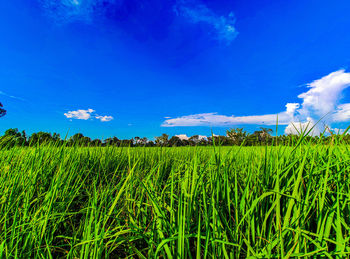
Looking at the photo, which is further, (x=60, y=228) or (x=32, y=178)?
(x=32, y=178)

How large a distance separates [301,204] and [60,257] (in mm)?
1549

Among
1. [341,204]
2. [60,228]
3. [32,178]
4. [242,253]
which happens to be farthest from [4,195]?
[341,204]

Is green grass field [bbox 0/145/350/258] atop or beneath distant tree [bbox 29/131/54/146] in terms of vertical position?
beneath

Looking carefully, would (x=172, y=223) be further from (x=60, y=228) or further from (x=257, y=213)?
(x=60, y=228)

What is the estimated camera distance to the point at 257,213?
978 mm

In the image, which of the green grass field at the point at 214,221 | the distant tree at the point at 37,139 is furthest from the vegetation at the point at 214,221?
the distant tree at the point at 37,139

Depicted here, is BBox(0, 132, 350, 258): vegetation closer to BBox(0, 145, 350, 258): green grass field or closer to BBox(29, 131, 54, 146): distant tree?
BBox(0, 145, 350, 258): green grass field

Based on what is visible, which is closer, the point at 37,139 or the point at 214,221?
the point at 214,221

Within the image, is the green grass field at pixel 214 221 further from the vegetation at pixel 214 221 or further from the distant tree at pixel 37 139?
the distant tree at pixel 37 139

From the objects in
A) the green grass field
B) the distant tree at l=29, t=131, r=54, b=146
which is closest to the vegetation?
the green grass field

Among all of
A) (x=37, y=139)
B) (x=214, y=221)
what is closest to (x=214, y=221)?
(x=214, y=221)

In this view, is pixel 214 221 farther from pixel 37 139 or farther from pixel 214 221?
pixel 37 139

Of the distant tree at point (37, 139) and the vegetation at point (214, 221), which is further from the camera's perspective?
the distant tree at point (37, 139)

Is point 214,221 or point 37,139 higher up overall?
point 37,139
